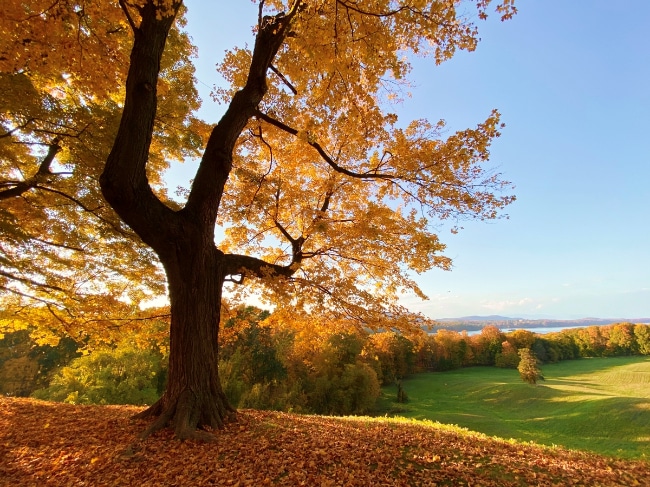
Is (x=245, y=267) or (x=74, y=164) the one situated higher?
(x=74, y=164)

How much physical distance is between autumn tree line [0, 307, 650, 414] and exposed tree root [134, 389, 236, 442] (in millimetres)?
2538

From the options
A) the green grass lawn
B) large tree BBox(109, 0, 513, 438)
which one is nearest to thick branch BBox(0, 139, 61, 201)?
large tree BBox(109, 0, 513, 438)

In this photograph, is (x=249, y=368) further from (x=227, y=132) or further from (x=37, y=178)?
(x=227, y=132)

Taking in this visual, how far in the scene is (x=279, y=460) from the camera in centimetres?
413

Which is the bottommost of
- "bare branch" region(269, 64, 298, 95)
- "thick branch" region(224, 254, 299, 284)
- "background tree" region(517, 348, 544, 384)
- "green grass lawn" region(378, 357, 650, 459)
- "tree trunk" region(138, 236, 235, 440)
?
"green grass lawn" region(378, 357, 650, 459)

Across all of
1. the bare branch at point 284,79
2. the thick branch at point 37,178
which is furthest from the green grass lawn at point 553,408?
the thick branch at point 37,178

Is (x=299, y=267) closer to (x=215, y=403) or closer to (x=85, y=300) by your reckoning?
(x=215, y=403)

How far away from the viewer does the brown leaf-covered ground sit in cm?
375

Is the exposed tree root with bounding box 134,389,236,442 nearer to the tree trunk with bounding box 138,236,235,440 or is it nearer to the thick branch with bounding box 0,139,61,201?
the tree trunk with bounding box 138,236,235,440

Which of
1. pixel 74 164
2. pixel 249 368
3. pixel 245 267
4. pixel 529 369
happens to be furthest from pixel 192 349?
pixel 529 369

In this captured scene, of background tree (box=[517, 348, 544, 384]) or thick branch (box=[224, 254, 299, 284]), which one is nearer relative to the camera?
thick branch (box=[224, 254, 299, 284])

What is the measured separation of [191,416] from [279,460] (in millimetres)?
1752

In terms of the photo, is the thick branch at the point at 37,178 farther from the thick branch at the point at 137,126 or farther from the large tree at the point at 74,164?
the thick branch at the point at 137,126

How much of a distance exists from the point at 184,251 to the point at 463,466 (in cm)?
518
